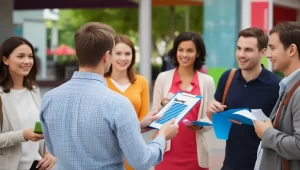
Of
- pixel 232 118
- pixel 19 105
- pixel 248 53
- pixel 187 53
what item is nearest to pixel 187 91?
pixel 187 53

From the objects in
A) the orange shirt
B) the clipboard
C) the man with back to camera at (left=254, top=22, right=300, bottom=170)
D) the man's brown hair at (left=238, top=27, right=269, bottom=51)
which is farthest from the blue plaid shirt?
the orange shirt

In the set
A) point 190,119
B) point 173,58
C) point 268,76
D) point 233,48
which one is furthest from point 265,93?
point 233,48

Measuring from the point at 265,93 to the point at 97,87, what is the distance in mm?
1966

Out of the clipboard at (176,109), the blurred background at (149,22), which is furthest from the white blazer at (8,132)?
the blurred background at (149,22)

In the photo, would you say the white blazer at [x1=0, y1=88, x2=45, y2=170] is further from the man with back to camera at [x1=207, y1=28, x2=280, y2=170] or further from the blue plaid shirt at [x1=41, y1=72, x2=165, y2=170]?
the man with back to camera at [x1=207, y1=28, x2=280, y2=170]

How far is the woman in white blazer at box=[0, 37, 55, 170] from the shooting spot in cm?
463

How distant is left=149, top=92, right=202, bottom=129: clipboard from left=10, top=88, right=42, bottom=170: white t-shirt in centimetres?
128

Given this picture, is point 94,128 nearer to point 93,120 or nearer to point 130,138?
point 93,120

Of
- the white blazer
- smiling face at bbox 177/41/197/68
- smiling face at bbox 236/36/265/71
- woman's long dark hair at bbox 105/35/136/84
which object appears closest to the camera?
the white blazer

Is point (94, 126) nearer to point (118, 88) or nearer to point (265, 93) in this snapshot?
point (265, 93)

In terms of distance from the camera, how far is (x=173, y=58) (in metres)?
5.82

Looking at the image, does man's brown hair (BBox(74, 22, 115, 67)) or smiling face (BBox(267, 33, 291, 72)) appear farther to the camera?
smiling face (BBox(267, 33, 291, 72))

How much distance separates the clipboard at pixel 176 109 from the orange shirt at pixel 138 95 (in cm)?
134

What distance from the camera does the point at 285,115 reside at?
367cm
